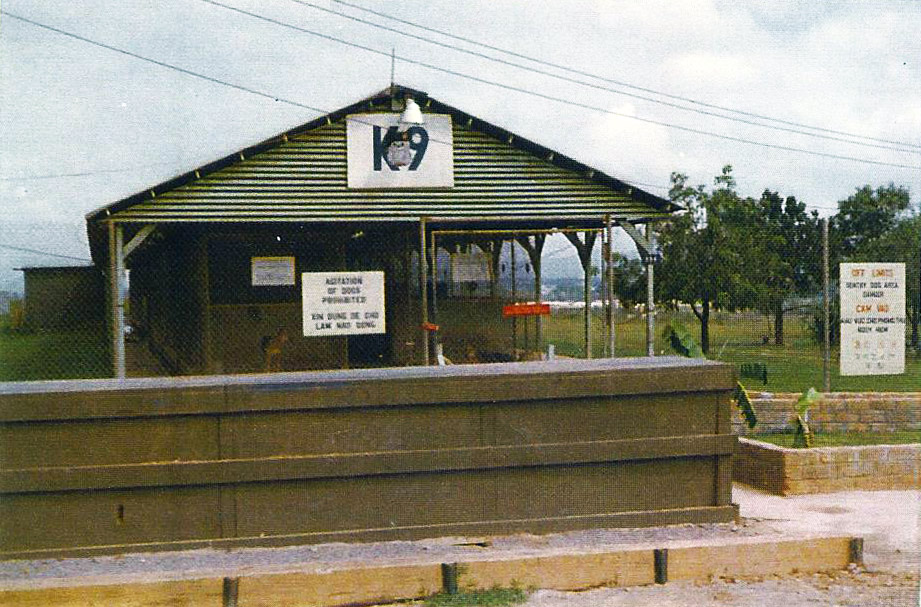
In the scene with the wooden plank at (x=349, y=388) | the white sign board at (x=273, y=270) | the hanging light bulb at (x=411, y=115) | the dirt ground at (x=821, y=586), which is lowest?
the dirt ground at (x=821, y=586)

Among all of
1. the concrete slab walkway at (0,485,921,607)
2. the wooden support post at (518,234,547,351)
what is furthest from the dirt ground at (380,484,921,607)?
the wooden support post at (518,234,547,351)

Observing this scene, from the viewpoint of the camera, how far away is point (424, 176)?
1503 centimetres

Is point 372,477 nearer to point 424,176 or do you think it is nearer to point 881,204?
point 424,176

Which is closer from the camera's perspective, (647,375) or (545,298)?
(647,375)

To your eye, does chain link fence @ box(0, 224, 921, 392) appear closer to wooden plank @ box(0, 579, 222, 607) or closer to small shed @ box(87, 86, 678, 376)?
small shed @ box(87, 86, 678, 376)

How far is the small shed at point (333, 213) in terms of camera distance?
14.0 m

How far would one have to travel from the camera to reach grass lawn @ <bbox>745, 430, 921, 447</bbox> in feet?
35.0

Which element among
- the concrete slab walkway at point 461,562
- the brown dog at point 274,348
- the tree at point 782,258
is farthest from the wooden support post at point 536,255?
the concrete slab walkway at point 461,562

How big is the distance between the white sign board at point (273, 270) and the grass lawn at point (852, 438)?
744 centimetres

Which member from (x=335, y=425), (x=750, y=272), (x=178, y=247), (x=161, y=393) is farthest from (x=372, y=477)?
(x=750, y=272)

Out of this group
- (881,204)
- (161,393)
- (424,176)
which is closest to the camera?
(161,393)

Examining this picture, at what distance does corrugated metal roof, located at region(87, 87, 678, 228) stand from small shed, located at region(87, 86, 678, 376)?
17mm

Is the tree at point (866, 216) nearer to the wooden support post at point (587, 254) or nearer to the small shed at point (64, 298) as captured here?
the wooden support post at point (587, 254)

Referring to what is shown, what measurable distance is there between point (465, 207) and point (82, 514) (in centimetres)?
976
